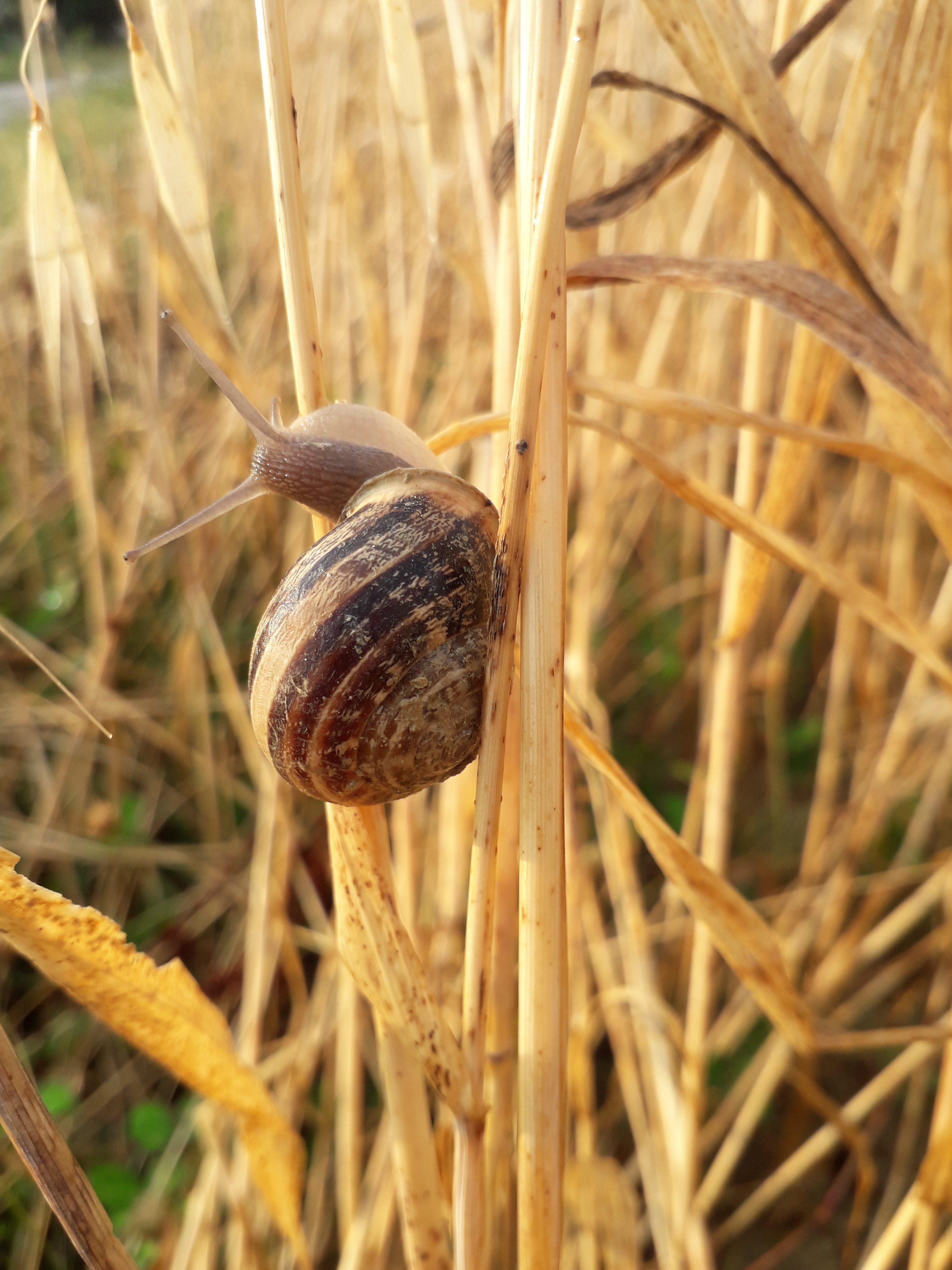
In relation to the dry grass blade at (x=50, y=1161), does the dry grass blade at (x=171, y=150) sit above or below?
above

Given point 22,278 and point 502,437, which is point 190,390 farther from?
point 502,437

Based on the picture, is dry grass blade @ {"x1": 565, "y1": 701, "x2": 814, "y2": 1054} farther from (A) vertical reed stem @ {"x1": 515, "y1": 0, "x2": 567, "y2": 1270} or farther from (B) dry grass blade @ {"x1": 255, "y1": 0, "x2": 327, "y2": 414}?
(B) dry grass blade @ {"x1": 255, "y1": 0, "x2": 327, "y2": 414}

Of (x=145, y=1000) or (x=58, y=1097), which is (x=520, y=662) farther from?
(x=58, y=1097)

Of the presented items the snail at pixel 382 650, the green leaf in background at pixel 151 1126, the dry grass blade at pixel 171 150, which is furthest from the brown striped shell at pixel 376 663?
the green leaf in background at pixel 151 1126

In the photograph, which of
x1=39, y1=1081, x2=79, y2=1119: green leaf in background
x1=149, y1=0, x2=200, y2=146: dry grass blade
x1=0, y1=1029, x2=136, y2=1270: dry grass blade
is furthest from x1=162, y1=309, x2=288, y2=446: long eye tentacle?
x1=39, y1=1081, x2=79, y2=1119: green leaf in background

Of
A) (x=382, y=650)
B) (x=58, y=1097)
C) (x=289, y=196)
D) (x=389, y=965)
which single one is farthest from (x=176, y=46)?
(x=58, y=1097)

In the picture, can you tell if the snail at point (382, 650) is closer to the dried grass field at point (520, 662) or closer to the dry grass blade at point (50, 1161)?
the dried grass field at point (520, 662)
